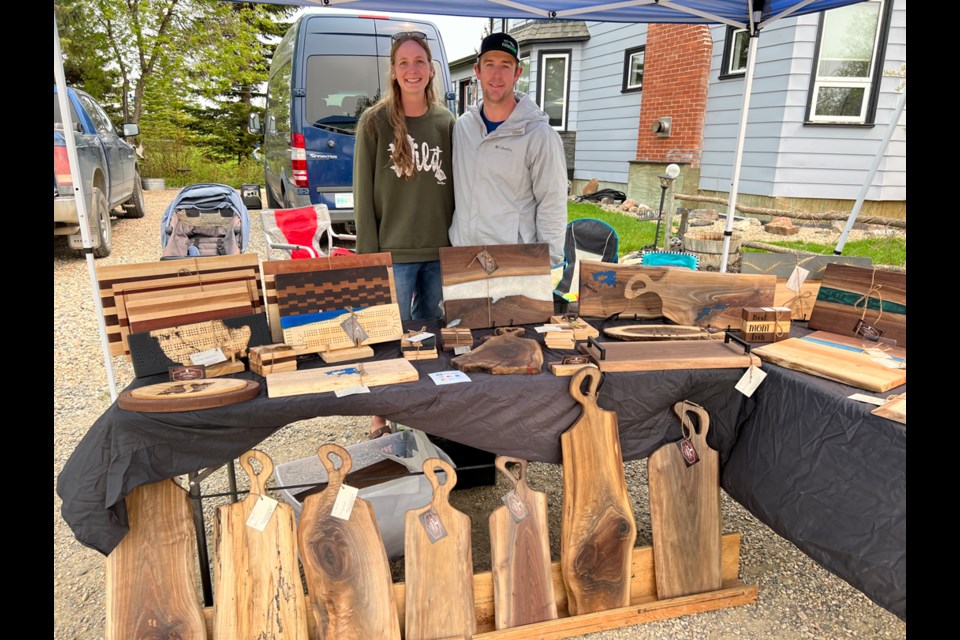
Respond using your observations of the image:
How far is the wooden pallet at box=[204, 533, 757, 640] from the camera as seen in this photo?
185cm

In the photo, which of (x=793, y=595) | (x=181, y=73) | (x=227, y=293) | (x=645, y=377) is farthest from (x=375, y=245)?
(x=181, y=73)

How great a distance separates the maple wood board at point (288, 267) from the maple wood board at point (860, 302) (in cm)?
168

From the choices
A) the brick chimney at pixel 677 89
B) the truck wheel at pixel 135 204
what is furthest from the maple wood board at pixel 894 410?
the truck wheel at pixel 135 204

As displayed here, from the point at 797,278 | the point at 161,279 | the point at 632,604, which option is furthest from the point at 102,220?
the point at 797,278

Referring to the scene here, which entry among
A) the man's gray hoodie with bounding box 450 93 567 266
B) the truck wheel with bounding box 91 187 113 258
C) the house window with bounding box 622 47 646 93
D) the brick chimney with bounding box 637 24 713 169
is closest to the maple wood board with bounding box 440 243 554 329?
the man's gray hoodie with bounding box 450 93 567 266

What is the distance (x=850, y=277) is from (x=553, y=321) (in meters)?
1.09

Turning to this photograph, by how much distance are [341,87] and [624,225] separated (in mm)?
4204

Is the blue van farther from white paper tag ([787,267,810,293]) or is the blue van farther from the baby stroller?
white paper tag ([787,267,810,293])

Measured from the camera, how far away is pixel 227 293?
1931 mm

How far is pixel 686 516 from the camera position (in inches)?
79.0

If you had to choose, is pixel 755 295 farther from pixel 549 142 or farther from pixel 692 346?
pixel 549 142

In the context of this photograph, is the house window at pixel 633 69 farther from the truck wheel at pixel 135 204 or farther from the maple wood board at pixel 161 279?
the maple wood board at pixel 161 279

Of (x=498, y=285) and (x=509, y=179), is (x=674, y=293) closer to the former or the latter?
(x=498, y=285)

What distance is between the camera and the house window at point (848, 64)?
20.5ft
